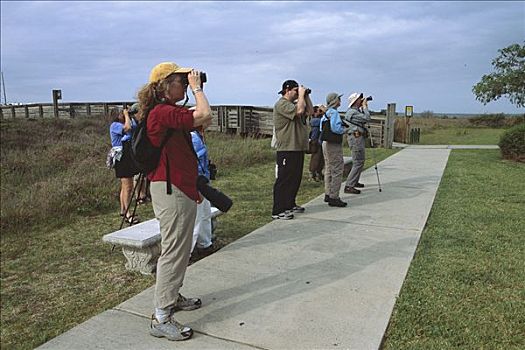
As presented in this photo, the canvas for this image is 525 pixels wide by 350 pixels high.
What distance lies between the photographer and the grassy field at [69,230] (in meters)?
3.86

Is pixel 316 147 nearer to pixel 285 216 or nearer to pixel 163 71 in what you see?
pixel 285 216

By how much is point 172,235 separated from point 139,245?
1.40m

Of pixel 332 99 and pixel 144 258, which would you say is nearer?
pixel 144 258

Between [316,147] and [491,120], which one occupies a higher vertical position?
Answer: [491,120]

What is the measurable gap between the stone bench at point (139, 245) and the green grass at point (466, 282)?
7.75ft

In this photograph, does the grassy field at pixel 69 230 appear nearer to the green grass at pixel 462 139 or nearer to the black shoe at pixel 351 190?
the black shoe at pixel 351 190

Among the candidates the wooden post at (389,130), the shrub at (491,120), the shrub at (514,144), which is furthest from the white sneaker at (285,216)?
the shrub at (491,120)

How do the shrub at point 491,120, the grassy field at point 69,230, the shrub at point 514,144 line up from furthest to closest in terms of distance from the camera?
the shrub at point 491,120
the shrub at point 514,144
the grassy field at point 69,230

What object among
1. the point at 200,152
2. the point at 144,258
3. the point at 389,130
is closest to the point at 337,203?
the point at 200,152

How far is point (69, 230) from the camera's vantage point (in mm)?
6359

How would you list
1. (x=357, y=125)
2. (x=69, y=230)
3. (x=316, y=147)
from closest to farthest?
(x=69, y=230)
(x=357, y=125)
(x=316, y=147)

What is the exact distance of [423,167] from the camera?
11797 millimetres

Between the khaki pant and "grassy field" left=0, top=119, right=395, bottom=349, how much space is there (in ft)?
3.47

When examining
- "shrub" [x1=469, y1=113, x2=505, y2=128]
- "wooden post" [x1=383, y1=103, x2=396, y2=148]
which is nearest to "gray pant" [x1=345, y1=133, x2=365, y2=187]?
"wooden post" [x1=383, y1=103, x2=396, y2=148]
